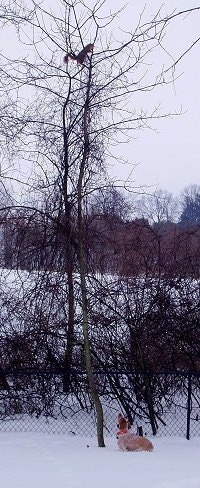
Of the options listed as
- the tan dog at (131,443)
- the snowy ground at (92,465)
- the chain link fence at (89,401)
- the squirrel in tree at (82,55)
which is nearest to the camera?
the snowy ground at (92,465)

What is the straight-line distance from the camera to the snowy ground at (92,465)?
6.50 m

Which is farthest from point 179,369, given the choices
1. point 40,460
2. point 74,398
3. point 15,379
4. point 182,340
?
point 40,460

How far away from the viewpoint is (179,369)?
1161 cm

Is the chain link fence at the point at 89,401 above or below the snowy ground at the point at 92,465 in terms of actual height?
above

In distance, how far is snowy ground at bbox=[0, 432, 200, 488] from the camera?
6500 millimetres

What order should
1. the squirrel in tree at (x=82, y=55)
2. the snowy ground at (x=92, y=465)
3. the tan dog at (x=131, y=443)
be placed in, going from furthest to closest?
the squirrel in tree at (x=82, y=55)
the tan dog at (x=131, y=443)
the snowy ground at (x=92, y=465)

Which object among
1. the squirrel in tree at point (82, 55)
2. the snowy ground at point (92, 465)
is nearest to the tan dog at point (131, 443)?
the snowy ground at point (92, 465)

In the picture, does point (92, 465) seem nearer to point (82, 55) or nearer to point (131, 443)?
point (131, 443)

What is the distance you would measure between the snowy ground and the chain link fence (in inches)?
36.8

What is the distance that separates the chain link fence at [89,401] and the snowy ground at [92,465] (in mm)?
934

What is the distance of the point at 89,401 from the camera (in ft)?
36.6

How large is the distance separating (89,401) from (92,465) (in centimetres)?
374

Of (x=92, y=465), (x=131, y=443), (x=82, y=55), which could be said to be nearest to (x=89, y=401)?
(x=131, y=443)

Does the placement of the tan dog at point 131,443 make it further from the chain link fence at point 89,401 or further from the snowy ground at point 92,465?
the chain link fence at point 89,401
